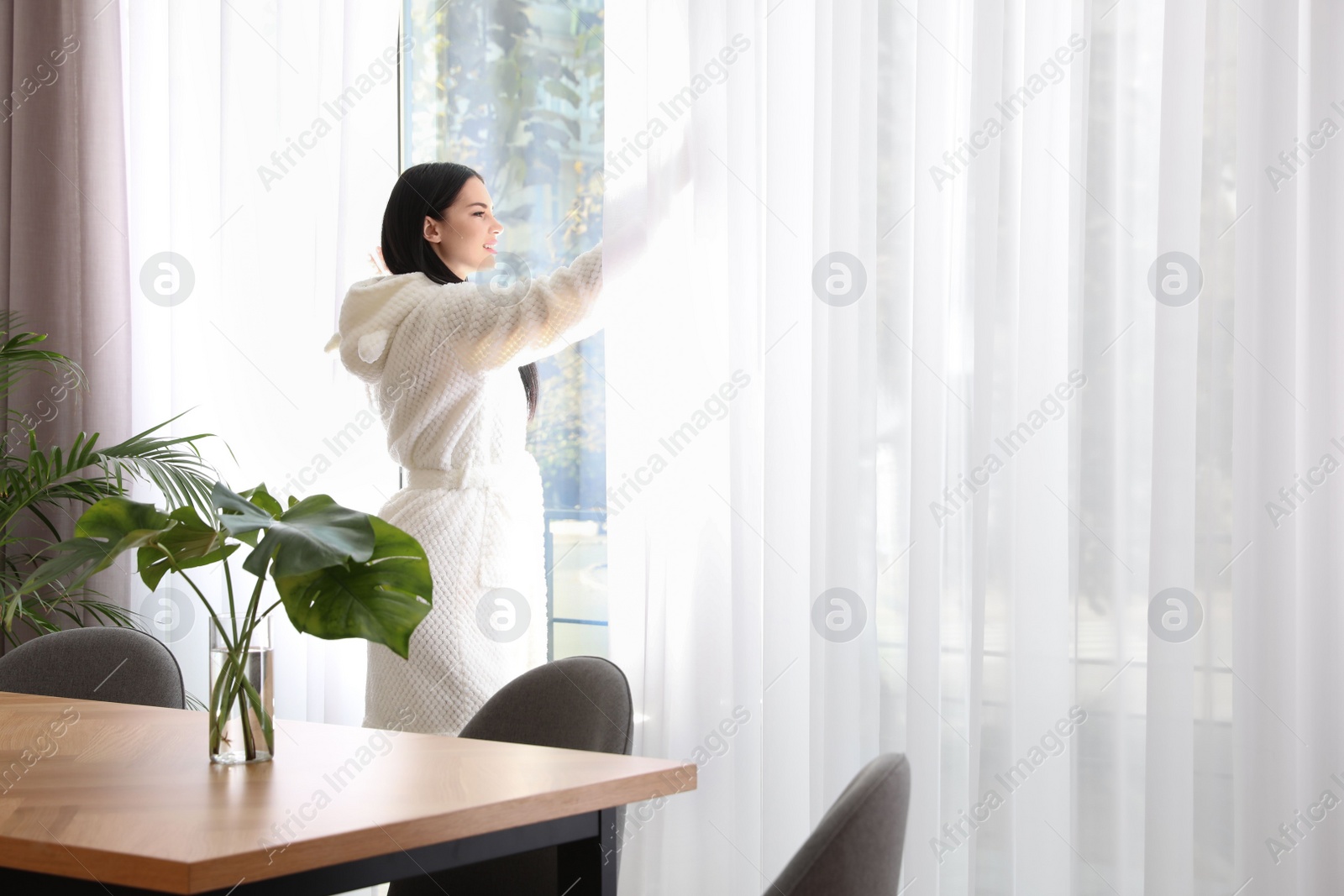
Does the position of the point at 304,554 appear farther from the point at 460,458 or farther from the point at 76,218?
the point at 76,218

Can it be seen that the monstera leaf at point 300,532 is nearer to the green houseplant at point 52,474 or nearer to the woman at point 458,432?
the woman at point 458,432

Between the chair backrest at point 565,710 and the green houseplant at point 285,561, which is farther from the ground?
the green houseplant at point 285,561

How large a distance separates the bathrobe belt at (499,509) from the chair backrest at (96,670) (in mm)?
552

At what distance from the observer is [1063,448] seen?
1.85 metres

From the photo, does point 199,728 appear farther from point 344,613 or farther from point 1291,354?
point 1291,354

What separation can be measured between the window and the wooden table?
4.30 ft

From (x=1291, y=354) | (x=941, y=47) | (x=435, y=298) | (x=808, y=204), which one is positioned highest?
(x=941, y=47)

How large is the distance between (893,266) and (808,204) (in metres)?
0.21

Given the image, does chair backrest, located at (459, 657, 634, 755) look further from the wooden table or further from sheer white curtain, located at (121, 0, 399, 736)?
sheer white curtain, located at (121, 0, 399, 736)

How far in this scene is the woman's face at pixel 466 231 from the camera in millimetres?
2191

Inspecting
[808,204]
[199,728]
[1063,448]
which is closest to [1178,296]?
[1063,448]

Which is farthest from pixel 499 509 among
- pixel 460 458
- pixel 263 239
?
pixel 263 239

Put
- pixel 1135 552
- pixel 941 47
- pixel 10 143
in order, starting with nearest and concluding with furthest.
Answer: pixel 1135 552 → pixel 941 47 → pixel 10 143

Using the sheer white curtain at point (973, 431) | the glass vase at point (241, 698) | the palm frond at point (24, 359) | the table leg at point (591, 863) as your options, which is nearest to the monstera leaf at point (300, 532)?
the glass vase at point (241, 698)
